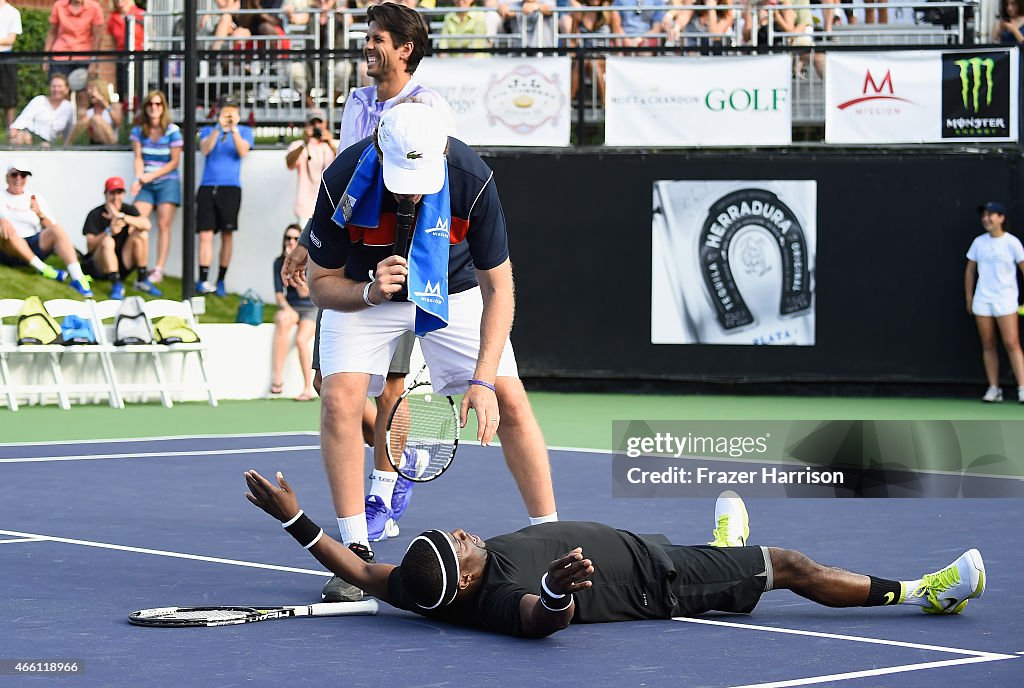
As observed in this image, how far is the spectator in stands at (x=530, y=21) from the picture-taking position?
1706 cm

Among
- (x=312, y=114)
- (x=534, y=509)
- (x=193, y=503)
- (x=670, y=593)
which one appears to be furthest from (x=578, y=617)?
(x=312, y=114)

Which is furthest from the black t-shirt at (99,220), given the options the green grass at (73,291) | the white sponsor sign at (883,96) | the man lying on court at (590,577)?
the man lying on court at (590,577)

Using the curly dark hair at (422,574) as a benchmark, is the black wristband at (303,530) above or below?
above

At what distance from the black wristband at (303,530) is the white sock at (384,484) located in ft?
6.61

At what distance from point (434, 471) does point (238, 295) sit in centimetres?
1162

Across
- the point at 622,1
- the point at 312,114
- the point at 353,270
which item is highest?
the point at 622,1

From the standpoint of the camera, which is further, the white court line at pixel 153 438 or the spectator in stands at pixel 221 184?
the spectator in stands at pixel 221 184

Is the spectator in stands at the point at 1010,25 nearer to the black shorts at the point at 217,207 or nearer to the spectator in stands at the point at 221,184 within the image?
the spectator in stands at the point at 221,184

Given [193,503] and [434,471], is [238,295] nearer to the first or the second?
[193,503]

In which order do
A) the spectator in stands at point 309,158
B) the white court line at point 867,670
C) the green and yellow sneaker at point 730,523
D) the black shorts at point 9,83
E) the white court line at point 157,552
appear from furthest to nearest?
the black shorts at point 9,83, the spectator in stands at point 309,158, the white court line at point 157,552, the green and yellow sneaker at point 730,523, the white court line at point 867,670

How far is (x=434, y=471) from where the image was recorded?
20.7ft

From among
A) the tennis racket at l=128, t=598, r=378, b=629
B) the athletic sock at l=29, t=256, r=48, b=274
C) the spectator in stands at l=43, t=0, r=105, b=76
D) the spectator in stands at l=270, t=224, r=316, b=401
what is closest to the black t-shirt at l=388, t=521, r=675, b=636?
the tennis racket at l=128, t=598, r=378, b=629

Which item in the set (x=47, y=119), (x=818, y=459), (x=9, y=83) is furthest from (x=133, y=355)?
(x=818, y=459)

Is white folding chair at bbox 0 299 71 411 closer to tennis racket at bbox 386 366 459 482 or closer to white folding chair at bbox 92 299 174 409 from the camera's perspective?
white folding chair at bbox 92 299 174 409
